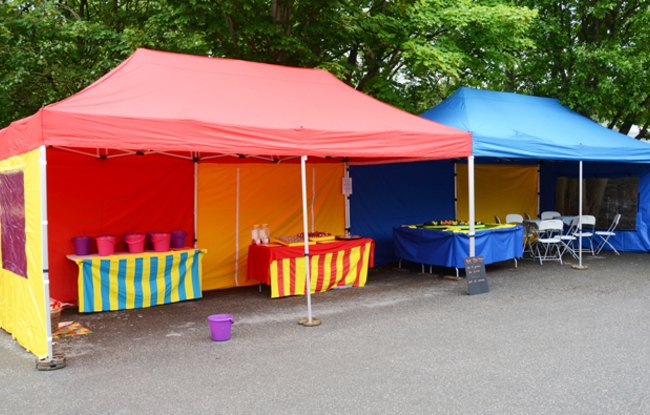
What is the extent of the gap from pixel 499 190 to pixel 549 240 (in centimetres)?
241

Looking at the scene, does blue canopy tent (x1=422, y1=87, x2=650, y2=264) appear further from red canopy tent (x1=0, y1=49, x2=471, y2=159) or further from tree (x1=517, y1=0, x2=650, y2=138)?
red canopy tent (x1=0, y1=49, x2=471, y2=159)

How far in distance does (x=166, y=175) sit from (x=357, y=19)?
5.12m

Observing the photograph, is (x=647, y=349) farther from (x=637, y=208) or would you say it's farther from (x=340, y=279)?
(x=637, y=208)

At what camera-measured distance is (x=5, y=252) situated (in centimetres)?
591

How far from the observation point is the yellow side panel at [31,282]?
15.9ft

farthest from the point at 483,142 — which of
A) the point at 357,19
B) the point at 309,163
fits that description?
the point at 357,19

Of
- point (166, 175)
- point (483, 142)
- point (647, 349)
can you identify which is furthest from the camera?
point (483, 142)

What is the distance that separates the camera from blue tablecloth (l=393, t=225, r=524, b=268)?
8.57 meters

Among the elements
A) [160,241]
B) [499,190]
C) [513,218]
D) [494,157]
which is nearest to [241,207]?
[160,241]

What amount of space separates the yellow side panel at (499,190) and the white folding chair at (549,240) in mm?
1092

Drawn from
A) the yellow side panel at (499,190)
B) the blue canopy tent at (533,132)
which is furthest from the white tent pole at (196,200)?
the yellow side panel at (499,190)

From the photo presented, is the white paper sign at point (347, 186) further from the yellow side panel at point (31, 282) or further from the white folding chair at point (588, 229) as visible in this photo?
the yellow side panel at point (31, 282)

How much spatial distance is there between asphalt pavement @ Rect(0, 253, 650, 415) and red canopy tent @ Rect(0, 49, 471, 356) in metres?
0.81

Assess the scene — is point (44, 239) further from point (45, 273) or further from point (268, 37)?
point (268, 37)
